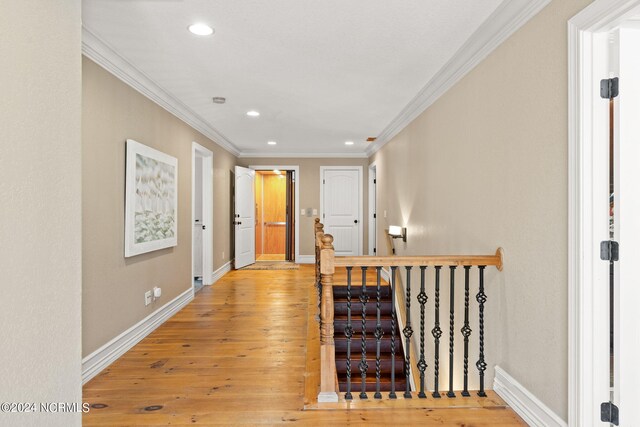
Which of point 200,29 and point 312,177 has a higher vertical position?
point 200,29

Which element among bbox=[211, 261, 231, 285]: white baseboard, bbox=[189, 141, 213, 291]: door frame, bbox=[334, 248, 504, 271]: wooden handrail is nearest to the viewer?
bbox=[334, 248, 504, 271]: wooden handrail

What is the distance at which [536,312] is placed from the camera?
203cm

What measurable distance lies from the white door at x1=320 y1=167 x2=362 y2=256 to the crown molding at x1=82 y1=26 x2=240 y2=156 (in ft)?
10.8

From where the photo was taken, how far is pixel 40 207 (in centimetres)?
140

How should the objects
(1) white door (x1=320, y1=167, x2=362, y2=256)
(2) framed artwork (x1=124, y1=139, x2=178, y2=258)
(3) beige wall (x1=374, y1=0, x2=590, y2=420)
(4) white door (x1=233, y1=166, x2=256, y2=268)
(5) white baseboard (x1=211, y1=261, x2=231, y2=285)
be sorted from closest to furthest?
(3) beige wall (x1=374, y1=0, x2=590, y2=420), (2) framed artwork (x1=124, y1=139, x2=178, y2=258), (5) white baseboard (x1=211, y1=261, x2=231, y2=285), (4) white door (x1=233, y1=166, x2=256, y2=268), (1) white door (x1=320, y1=167, x2=362, y2=256)

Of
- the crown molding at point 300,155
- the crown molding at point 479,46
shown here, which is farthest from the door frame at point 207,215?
the crown molding at point 479,46

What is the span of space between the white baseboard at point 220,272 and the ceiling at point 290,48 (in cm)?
260

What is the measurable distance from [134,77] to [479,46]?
8.99ft
